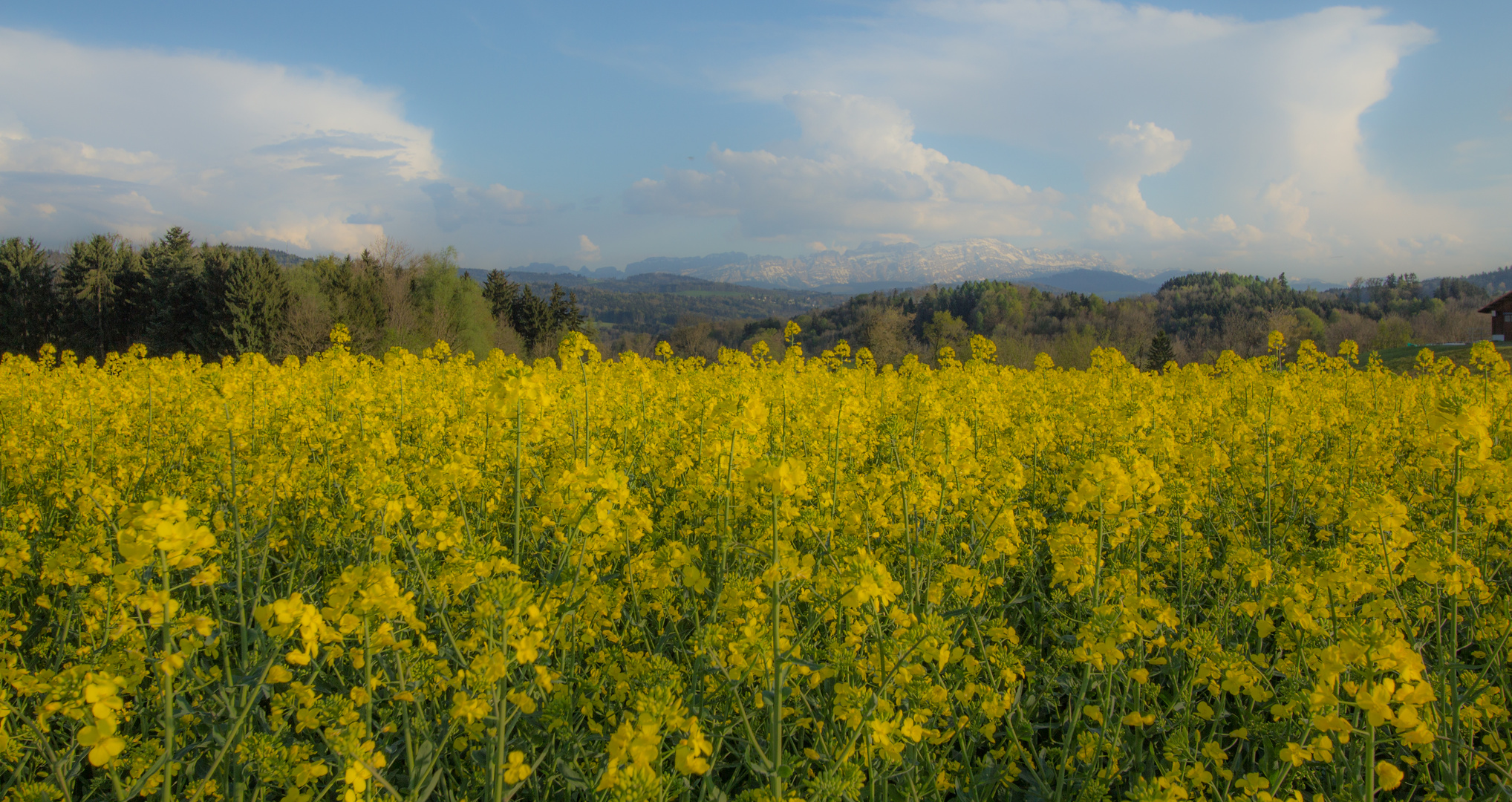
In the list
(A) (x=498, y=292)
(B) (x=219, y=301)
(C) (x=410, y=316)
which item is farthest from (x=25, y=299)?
(A) (x=498, y=292)

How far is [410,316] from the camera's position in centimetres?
4075

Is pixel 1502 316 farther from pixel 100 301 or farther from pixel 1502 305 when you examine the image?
pixel 100 301

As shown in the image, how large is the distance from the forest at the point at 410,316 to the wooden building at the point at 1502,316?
5.82m

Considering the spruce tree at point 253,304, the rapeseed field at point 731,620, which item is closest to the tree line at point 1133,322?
the spruce tree at point 253,304

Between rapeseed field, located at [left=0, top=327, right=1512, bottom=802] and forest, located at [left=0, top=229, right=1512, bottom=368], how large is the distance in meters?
18.7

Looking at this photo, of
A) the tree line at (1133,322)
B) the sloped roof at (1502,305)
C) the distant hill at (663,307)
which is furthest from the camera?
the distant hill at (663,307)

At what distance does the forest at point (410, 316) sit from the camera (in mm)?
37094

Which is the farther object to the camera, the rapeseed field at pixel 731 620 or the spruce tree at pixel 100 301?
the spruce tree at pixel 100 301

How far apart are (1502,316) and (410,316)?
65134 mm

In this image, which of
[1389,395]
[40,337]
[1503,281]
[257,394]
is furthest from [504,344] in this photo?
[1503,281]

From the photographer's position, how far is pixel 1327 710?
7.22 ft

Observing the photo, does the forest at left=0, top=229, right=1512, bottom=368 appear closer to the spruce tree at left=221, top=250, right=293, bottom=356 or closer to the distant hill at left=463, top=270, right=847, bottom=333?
the spruce tree at left=221, top=250, right=293, bottom=356

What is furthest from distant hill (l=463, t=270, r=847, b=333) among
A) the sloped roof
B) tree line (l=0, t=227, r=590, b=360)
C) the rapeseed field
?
the rapeseed field

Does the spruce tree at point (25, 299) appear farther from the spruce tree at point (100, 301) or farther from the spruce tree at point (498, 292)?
the spruce tree at point (498, 292)
